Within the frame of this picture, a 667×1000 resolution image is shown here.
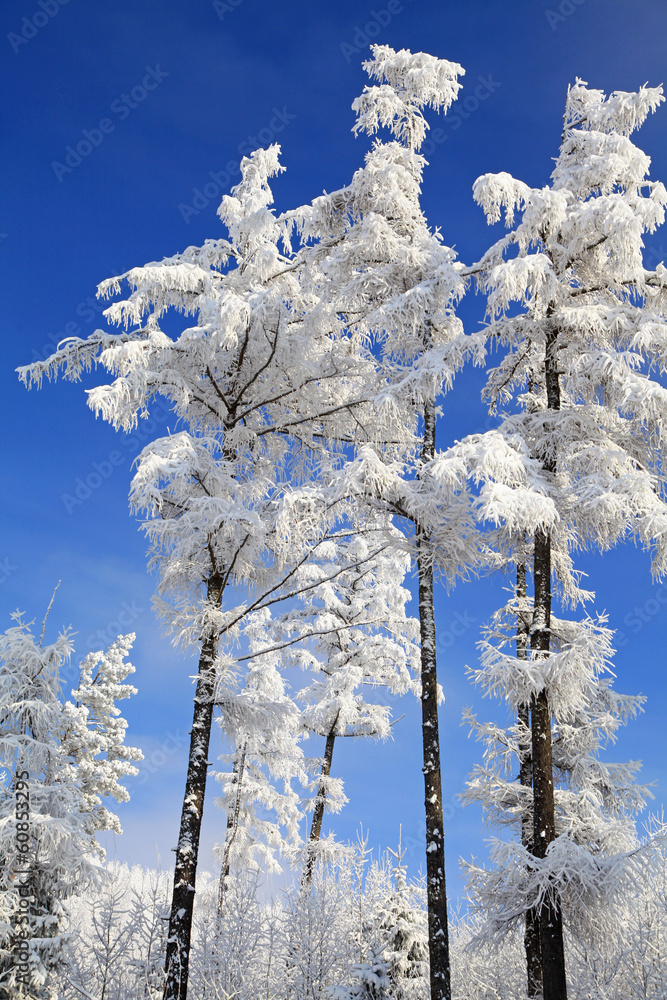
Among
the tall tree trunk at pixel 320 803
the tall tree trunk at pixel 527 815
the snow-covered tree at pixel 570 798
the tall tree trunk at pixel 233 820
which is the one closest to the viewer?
the snow-covered tree at pixel 570 798

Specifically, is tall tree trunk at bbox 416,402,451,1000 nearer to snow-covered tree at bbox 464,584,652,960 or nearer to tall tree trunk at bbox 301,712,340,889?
snow-covered tree at bbox 464,584,652,960

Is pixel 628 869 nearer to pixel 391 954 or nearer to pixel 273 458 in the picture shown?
pixel 391 954

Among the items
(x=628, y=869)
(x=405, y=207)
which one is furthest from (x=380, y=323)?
(x=628, y=869)

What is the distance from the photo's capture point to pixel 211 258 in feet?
44.9

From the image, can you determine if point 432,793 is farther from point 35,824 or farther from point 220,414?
point 220,414

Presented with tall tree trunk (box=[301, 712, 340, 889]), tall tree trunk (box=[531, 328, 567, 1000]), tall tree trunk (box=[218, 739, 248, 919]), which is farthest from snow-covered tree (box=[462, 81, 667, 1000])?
tall tree trunk (box=[218, 739, 248, 919])

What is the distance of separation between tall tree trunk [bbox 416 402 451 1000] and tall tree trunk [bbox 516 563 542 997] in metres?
1.32

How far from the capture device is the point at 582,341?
11445 millimetres

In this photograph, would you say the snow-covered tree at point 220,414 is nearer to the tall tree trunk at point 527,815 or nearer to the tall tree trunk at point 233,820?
the tall tree trunk at point 527,815

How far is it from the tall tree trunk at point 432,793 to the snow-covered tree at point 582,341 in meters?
1.33

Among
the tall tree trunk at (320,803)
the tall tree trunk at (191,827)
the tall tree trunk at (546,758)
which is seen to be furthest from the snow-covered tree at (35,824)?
the tall tree trunk at (320,803)

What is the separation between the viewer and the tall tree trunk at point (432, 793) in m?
9.20

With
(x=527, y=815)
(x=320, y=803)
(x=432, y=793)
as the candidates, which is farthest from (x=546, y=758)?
(x=320, y=803)

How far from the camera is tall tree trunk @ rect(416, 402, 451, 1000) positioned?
9.20 meters
